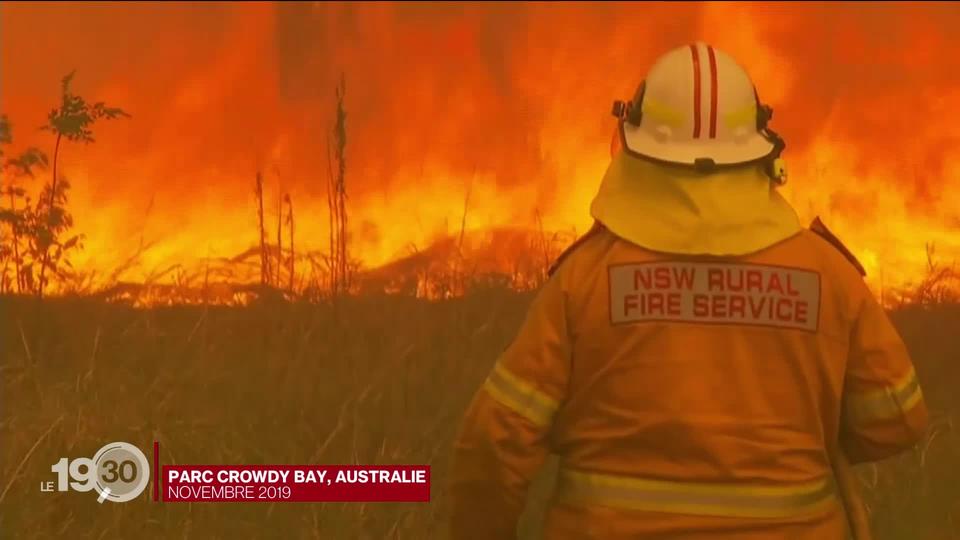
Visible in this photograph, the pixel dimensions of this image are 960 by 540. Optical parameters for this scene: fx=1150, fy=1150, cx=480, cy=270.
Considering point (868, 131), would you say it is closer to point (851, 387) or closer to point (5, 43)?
point (851, 387)

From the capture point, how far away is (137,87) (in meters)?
3.16

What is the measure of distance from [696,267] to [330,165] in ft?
5.56

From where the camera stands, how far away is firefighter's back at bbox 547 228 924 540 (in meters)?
1.58

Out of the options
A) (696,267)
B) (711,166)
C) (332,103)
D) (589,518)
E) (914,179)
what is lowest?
(589,518)

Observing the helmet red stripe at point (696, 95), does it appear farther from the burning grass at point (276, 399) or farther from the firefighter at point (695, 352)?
the burning grass at point (276, 399)

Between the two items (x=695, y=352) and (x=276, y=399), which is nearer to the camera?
(x=695, y=352)

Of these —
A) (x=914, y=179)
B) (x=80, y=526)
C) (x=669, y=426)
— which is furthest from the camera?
(x=914, y=179)

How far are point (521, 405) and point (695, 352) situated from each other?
254 mm

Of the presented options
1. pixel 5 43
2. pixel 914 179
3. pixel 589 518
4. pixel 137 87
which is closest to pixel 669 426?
pixel 589 518

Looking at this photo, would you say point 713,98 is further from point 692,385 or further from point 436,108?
point 436,108

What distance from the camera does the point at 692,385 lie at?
158 cm
